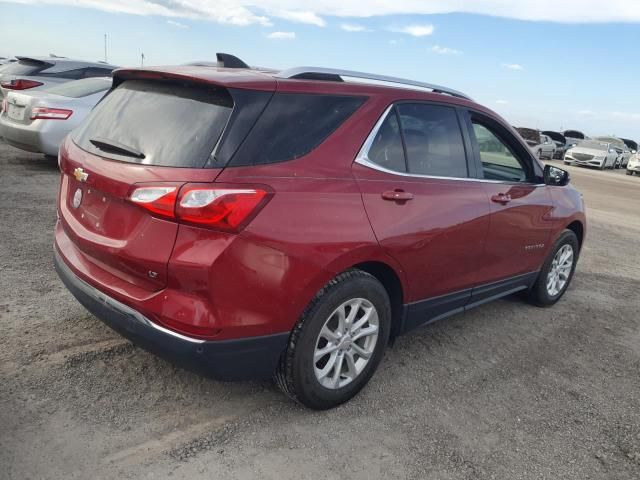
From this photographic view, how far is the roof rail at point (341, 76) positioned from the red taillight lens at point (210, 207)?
0.82m

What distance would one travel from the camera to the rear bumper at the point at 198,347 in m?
2.55

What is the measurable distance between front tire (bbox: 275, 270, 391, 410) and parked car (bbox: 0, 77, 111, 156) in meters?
6.49

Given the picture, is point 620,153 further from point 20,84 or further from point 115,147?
point 115,147

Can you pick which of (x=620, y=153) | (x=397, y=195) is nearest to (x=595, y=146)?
(x=620, y=153)

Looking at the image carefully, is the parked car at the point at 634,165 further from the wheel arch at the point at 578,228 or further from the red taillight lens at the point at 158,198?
the red taillight lens at the point at 158,198

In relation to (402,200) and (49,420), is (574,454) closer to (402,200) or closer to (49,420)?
(402,200)

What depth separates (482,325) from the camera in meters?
4.63

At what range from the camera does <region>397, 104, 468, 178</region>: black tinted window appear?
11.2 feet

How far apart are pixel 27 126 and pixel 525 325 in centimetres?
737

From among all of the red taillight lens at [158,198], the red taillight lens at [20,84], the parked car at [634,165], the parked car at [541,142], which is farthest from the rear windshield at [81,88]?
the parked car at [634,165]

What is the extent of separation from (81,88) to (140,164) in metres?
7.24

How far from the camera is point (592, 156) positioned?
27859 mm

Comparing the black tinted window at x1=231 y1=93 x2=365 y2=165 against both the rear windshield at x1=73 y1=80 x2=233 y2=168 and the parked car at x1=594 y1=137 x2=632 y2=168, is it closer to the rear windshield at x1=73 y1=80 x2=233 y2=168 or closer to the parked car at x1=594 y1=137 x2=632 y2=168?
the rear windshield at x1=73 y1=80 x2=233 y2=168

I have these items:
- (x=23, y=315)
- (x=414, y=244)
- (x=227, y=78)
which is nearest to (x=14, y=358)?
(x=23, y=315)
